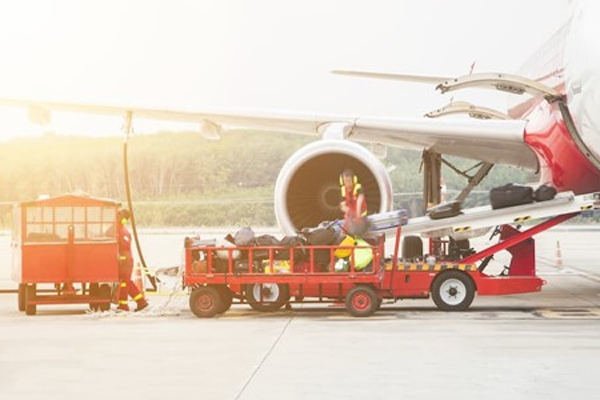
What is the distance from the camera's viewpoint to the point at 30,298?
1296 centimetres

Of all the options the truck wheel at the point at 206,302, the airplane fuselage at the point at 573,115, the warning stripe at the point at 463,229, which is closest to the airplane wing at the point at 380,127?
the airplane fuselage at the point at 573,115

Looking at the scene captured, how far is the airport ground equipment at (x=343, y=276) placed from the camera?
12242 millimetres

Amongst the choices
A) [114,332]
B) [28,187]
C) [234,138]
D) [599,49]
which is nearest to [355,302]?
[114,332]

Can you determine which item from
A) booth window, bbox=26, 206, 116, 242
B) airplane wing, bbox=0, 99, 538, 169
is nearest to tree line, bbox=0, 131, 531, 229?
airplane wing, bbox=0, 99, 538, 169

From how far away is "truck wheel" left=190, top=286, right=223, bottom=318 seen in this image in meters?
12.3

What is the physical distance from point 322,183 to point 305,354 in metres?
6.57

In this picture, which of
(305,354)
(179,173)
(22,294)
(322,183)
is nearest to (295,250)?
(322,183)

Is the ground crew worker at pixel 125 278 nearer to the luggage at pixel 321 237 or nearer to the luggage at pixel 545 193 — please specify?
the luggage at pixel 321 237

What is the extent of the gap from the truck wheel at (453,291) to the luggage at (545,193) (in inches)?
A: 60.8

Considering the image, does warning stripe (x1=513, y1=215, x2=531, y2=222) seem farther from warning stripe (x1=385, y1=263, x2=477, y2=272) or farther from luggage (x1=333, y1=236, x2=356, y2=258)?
luggage (x1=333, y1=236, x2=356, y2=258)

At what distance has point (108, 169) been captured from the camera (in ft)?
272

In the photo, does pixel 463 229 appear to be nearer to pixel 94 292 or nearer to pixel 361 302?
pixel 361 302

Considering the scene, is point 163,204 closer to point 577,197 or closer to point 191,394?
point 577,197

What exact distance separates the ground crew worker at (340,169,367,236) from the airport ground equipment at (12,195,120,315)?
2764 mm
